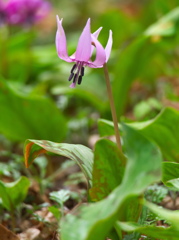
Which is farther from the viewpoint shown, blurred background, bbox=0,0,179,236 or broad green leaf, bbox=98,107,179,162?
blurred background, bbox=0,0,179,236

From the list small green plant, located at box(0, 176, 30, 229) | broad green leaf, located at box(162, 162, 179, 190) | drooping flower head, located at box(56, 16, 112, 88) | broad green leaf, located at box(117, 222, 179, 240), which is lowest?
small green plant, located at box(0, 176, 30, 229)

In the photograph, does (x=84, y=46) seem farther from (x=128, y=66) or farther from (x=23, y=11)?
(x=23, y=11)

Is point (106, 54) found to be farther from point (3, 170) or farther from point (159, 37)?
point (159, 37)

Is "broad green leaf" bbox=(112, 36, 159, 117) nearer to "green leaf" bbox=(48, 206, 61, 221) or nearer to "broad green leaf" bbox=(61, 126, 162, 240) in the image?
"green leaf" bbox=(48, 206, 61, 221)

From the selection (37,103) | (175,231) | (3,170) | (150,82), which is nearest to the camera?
(175,231)

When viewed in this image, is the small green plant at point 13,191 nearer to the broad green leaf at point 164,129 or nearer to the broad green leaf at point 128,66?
the broad green leaf at point 164,129

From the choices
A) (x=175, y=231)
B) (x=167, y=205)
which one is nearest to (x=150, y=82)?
(x=167, y=205)

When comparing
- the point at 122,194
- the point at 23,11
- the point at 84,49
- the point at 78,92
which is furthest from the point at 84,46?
the point at 23,11

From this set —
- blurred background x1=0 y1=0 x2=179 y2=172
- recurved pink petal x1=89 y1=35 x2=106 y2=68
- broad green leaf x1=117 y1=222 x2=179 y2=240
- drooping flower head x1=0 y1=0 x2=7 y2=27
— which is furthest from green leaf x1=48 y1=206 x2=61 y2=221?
drooping flower head x1=0 y1=0 x2=7 y2=27
